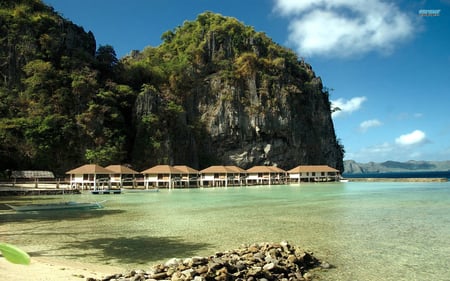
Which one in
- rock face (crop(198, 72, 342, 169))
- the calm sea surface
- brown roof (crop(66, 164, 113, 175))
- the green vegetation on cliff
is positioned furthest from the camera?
rock face (crop(198, 72, 342, 169))

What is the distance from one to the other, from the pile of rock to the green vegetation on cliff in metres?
41.4

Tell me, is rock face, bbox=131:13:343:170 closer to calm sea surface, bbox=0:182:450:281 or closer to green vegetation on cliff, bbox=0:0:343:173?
green vegetation on cliff, bbox=0:0:343:173

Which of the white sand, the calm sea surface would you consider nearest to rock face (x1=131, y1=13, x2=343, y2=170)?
the calm sea surface

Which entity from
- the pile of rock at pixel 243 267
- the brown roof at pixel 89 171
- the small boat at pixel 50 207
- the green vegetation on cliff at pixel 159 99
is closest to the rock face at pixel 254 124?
the green vegetation on cliff at pixel 159 99

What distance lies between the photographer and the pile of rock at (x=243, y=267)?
740 centimetres

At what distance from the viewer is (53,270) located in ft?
28.2

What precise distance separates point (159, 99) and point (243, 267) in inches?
2036

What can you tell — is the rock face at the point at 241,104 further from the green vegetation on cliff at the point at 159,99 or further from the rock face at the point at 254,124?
the green vegetation on cliff at the point at 159,99

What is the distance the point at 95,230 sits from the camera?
49.7 feet

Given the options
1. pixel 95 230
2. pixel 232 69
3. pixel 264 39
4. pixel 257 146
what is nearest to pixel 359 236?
pixel 95 230

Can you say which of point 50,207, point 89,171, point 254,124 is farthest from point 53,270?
point 254,124

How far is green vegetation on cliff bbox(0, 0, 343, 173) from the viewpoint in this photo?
4875 cm

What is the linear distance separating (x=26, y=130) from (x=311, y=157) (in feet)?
163

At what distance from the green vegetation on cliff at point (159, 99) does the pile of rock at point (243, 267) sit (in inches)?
1629
